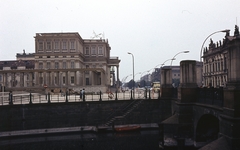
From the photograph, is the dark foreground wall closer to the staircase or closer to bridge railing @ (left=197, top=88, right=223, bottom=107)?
the staircase

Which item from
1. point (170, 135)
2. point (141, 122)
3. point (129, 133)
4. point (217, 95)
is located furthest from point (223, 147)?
point (141, 122)

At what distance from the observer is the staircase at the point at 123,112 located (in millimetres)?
29641

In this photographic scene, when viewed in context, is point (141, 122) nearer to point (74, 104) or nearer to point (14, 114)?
point (74, 104)

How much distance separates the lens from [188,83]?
68.4ft

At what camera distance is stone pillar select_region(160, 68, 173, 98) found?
28172 millimetres

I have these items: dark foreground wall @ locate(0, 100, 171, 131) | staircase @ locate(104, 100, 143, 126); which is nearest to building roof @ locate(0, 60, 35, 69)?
dark foreground wall @ locate(0, 100, 171, 131)

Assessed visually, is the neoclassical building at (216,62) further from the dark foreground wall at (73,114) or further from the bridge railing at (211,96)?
the bridge railing at (211,96)

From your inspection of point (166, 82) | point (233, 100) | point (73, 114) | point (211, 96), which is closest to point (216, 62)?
point (166, 82)

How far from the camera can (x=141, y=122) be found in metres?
30.1

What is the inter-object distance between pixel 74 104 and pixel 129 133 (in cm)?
757

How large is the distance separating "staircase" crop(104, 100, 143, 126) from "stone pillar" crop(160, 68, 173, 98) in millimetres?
3274

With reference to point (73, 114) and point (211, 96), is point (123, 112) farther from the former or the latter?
point (211, 96)

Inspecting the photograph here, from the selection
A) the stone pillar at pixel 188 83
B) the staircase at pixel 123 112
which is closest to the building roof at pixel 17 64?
the staircase at pixel 123 112

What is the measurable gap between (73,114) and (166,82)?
1201cm
